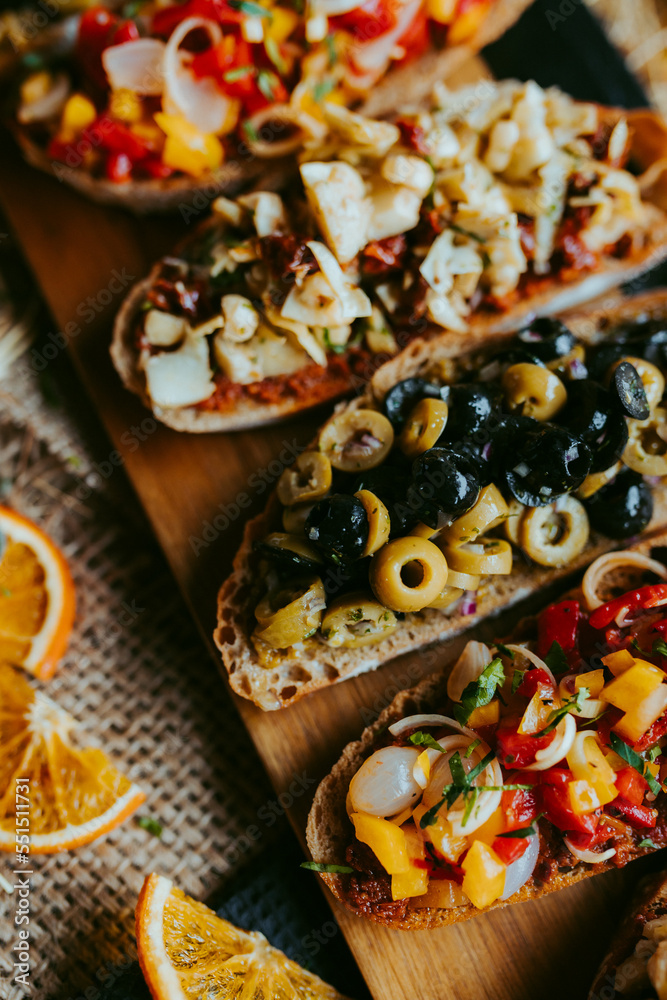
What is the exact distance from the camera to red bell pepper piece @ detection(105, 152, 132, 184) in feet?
11.6

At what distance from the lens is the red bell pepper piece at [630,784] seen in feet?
8.97

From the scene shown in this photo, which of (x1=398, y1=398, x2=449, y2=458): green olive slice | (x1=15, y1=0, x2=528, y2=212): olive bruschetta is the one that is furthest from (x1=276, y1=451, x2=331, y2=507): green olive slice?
(x1=15, y1=0, x2=528, y2=212): olive bruschetta

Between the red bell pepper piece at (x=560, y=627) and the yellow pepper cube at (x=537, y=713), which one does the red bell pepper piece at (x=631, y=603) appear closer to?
the red bell pepper piece at (x=560, y=627)

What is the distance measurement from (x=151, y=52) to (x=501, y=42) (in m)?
1.97

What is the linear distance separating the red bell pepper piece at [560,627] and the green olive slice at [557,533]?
215 millimetres

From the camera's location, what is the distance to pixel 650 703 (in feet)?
8.80

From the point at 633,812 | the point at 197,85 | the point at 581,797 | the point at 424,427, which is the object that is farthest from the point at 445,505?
the point at 197,85

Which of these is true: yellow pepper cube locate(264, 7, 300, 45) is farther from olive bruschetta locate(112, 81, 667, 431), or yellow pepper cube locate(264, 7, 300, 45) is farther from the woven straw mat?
the woven straw mat

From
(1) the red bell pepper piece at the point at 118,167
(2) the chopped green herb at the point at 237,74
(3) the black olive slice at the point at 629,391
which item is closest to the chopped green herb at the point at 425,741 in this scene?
(3) the black olive slice at the point at 629,391

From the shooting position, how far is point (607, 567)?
3119 mm

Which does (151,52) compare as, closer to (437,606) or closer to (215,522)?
(215,522)

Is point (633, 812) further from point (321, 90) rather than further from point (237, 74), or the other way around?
point (237, 74)

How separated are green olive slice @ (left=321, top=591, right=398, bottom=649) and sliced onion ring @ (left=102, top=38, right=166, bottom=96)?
2560mm

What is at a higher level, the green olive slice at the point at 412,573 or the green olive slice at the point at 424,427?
the green olive slice at the point at 424,427
